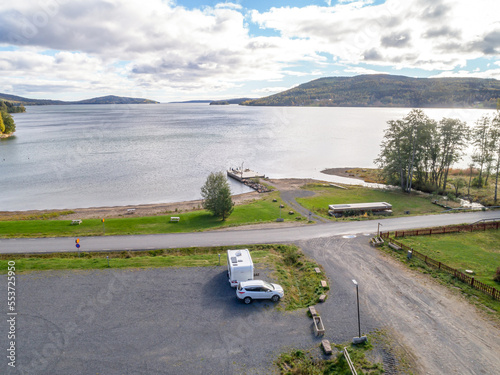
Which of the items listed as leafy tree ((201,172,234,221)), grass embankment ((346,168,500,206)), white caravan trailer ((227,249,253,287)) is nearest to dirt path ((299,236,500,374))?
white caravan trailer ((227,249,253,287))

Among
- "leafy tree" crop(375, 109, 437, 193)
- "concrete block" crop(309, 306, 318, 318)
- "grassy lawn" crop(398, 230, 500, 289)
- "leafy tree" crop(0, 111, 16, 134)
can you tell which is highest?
"leafy tree" crop(0, 111, 16, 134)

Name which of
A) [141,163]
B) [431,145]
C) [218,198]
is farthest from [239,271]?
[141,163]

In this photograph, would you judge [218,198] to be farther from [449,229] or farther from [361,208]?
[449,229]

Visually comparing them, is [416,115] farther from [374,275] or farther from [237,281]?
[237,281]

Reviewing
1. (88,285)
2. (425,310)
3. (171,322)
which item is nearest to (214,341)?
(171,322)

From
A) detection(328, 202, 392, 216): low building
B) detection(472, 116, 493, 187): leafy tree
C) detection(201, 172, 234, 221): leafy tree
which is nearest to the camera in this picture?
detection(201, 172, 234, 221): leafy tree

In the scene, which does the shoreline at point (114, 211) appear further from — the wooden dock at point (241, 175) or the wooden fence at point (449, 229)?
the wooden fence at point (449, 229)

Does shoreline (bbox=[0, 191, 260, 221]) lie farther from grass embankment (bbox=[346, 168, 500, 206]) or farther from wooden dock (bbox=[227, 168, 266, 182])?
grass embankment (bbox=[346, 168, 500, 206])
